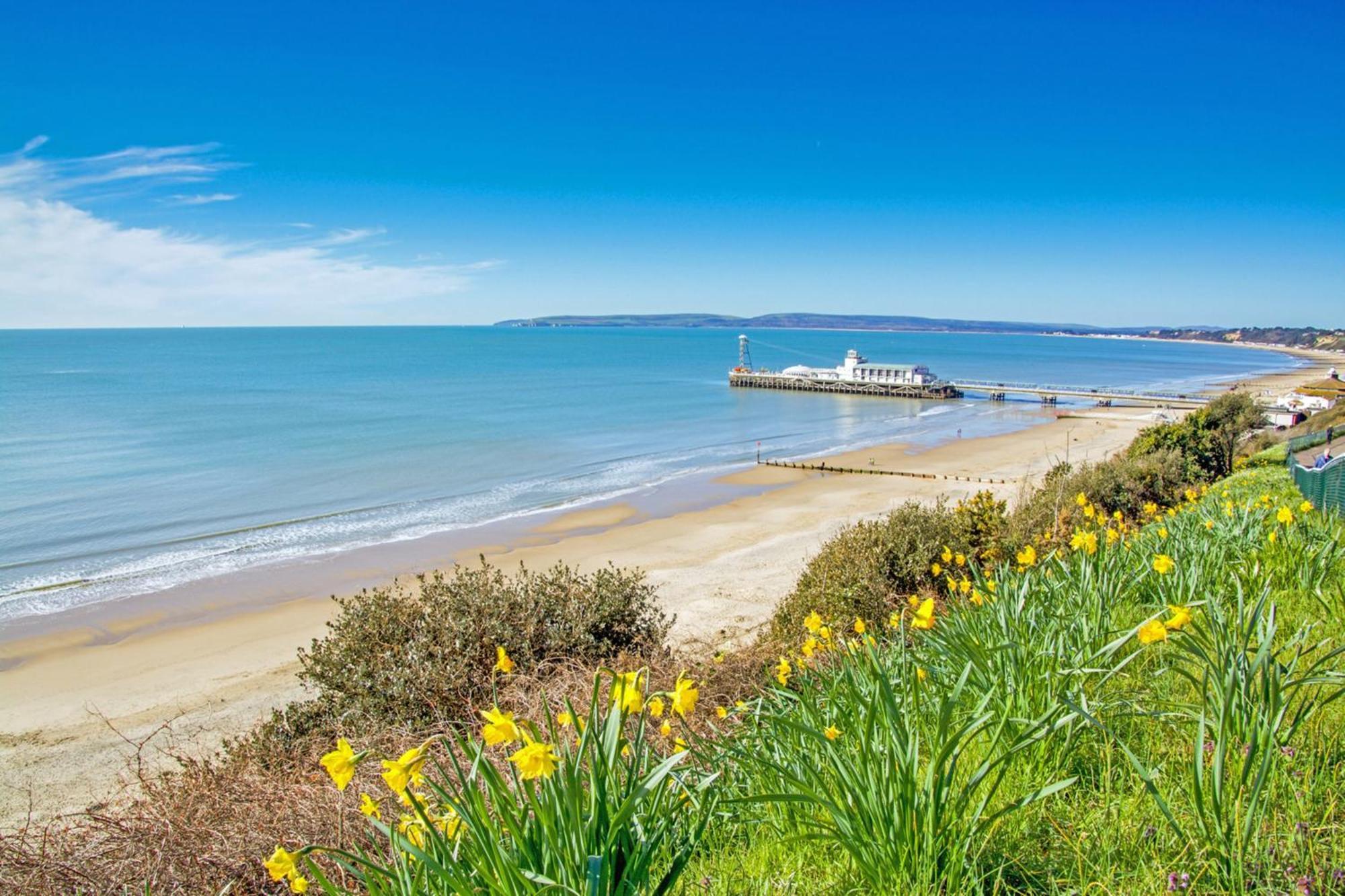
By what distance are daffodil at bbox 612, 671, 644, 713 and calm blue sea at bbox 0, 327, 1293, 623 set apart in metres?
19.5

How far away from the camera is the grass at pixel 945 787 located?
7.68ft

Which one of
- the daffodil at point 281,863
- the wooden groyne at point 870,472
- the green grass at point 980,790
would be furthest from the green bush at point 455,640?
the wooden groyne at point 870,472

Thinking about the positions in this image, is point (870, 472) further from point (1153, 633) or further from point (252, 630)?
point (1153, 633)

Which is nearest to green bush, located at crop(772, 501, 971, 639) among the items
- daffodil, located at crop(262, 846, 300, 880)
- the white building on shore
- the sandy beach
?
the sandy beach

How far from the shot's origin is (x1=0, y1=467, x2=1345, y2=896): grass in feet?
7.68

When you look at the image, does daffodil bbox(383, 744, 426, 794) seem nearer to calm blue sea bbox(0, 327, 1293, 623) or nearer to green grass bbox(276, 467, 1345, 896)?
green grass bbox(276, 467, 1345, 896)

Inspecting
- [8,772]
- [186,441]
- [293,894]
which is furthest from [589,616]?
[186,441]

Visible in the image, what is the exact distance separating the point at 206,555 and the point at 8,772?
11357 mm

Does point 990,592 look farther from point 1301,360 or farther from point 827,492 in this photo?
point 1301,360

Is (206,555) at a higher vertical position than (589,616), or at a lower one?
lower

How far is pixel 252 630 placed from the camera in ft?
51.0

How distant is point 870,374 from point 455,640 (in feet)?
242

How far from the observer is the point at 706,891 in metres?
2.68

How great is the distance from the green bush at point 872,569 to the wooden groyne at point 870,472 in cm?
2185
